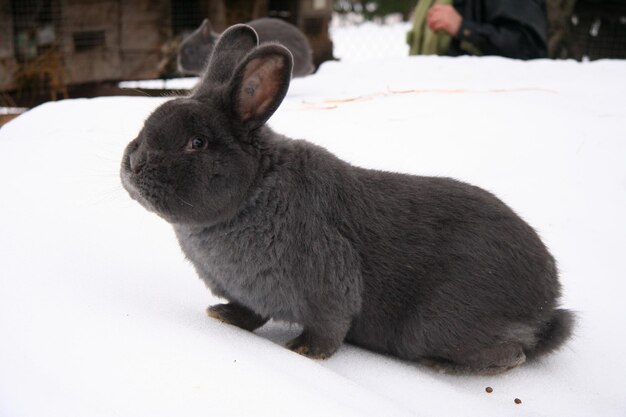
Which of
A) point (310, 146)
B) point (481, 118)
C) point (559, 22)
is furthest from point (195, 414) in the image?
point (559, 22)

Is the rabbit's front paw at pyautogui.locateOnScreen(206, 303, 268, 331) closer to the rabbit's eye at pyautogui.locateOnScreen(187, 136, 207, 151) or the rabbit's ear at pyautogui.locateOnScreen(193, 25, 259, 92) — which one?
the rabbit's eye at pyautogui.locateOnScreen(187, 136, 207, 151)

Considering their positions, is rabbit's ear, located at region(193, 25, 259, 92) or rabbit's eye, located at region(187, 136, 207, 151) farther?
rabbit's ear, located at region(193, 25, 259, 92)

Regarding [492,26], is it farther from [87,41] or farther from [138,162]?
[138,162]

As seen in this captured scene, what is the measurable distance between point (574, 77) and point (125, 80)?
4.25m

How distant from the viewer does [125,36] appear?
6.83 meters

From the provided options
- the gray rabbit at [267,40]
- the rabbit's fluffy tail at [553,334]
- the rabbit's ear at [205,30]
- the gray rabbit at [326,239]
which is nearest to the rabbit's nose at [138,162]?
the gray rabbit at [326,239]

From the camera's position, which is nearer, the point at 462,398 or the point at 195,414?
the point at 195,414

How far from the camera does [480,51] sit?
5.73 meters

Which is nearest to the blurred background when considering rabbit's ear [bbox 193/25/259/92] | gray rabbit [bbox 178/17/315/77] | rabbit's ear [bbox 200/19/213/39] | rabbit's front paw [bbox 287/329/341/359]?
gray rabbit [bbox 178/17/315/77]

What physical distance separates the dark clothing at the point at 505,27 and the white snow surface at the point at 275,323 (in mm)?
1209

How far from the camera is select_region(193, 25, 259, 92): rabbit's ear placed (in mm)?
1998

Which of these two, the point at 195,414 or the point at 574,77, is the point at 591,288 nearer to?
the point at 195,414

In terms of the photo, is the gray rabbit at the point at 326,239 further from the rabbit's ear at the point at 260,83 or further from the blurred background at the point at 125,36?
the blurred background at the point at 125,36

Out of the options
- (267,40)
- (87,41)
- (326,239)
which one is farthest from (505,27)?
(326,239)
